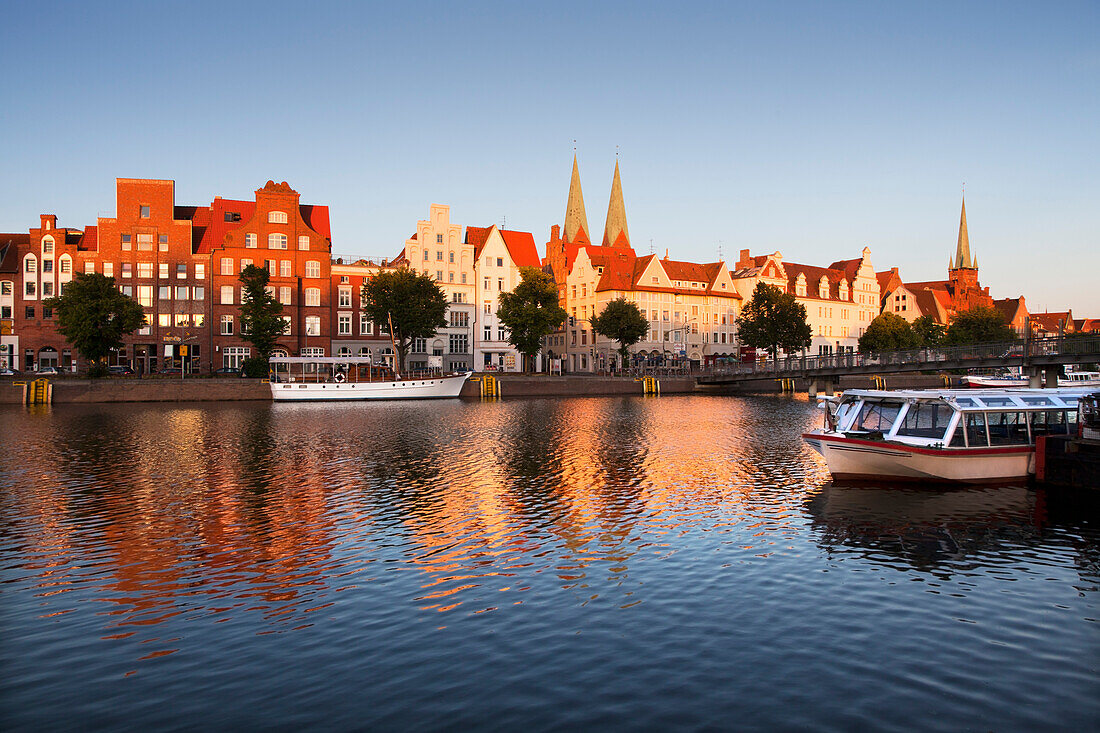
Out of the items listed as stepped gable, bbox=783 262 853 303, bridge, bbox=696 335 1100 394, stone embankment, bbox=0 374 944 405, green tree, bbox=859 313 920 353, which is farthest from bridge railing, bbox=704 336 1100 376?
stepped gable, bbox=783 262 853 303

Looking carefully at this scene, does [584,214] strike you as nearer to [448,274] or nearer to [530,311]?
[448,274]

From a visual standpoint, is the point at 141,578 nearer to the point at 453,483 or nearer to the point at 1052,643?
the point at 453,483

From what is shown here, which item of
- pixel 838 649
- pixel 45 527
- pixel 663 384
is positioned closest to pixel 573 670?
pixel 838 649

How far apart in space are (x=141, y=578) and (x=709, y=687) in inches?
Answer: 484

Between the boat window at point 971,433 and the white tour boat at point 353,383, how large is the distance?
62.3 meters

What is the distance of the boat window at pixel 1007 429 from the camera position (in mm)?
29797

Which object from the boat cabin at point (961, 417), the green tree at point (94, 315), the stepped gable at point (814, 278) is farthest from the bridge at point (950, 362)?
the green tree at point (94, 315)

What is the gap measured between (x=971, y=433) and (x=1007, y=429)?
216 cm

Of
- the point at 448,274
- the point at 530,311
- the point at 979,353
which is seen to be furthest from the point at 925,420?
the point at 448,274

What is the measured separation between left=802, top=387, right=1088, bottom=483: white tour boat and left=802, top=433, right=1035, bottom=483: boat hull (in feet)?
0.11

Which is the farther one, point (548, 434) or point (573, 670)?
point (548, 434)

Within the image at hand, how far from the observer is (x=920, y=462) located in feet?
92.7

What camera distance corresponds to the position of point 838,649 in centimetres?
1277

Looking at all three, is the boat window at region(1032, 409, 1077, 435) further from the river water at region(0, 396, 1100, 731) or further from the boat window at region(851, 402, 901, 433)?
the boat window at region(851, 402, 901, 433)
